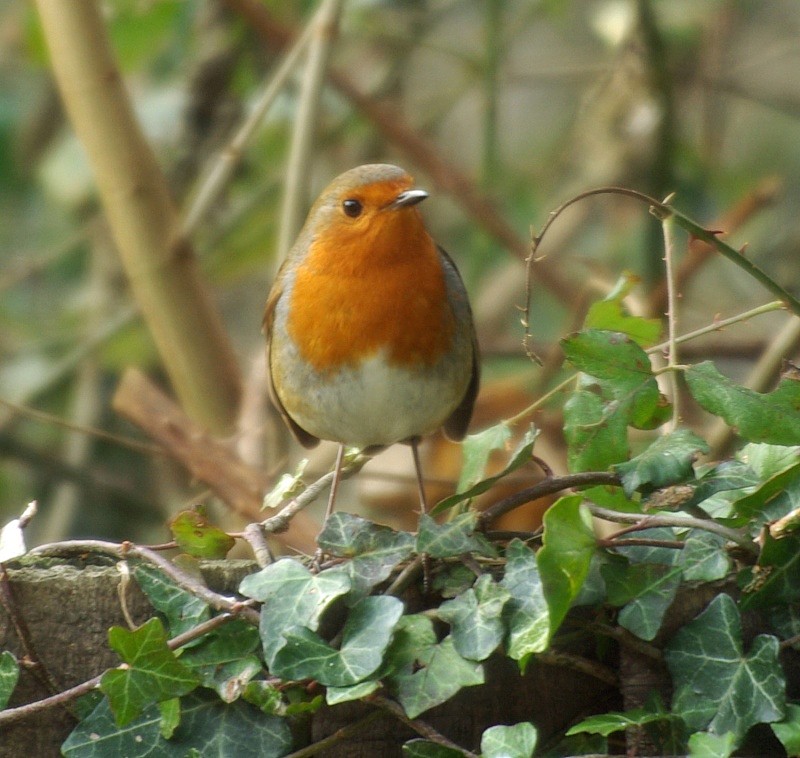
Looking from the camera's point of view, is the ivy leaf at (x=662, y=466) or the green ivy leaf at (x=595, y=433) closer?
the ivy leaf at (x=662, y=466)

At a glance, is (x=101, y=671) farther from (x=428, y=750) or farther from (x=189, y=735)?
(x=428, y=750)

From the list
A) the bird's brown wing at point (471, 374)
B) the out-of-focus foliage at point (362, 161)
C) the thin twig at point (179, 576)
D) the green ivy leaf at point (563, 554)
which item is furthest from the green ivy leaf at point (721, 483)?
the out-of-focus foliage at point (362, 161)

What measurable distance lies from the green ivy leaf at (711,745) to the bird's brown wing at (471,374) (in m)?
1.31

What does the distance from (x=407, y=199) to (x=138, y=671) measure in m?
1.38

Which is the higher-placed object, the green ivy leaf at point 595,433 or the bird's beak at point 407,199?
the bird's beak at point 407,199

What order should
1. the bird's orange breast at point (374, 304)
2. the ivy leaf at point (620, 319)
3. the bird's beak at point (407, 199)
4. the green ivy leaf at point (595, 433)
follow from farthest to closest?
the bird's beak at point (407, 199) < the bird's orange breast at point (374, 304) < the ivy leaf at point (620, 319) < the green ivy leaf at point (595, 433)

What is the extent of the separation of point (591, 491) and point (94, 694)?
2.23ft

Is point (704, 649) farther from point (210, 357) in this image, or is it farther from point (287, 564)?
point (210, 357)

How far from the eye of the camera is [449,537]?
4.59 ft

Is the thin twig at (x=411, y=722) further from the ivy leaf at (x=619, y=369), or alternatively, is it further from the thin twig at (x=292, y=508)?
the ivy leaf at (x=619, y=369)

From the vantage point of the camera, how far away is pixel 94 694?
1.38m

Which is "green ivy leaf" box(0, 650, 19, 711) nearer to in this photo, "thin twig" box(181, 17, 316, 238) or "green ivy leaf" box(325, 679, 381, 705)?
"green ivy leaf" box(325, 679, 381, 705)

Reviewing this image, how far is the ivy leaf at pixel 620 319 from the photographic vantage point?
1.81m

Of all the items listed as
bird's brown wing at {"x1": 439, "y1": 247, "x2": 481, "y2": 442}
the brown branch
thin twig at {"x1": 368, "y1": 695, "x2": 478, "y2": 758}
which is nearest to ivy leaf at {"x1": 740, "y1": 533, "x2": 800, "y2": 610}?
thin twig at {"x1": 368, "y1": 695, "x2": 478, "y2": 758}
